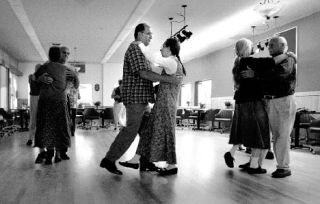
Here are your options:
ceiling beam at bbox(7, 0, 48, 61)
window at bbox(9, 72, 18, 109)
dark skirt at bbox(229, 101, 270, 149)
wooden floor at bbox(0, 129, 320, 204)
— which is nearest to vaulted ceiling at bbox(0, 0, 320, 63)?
ceiling beam at bbox(7, 0, 48, 61)

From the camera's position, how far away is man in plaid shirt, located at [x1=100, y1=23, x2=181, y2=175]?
284cm

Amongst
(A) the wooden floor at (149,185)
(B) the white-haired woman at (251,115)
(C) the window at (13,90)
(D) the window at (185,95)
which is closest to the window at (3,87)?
(C) the window at (13,90)

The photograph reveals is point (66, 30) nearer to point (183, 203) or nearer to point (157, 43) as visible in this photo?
point (157, 43)

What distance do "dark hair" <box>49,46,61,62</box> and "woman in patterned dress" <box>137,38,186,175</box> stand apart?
132cm

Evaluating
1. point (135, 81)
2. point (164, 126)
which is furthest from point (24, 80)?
point (164, 126)

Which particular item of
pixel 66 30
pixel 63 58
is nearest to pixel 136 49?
pixel 63 58

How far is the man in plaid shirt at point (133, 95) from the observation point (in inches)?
112

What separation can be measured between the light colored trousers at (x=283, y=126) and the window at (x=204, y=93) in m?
9.65

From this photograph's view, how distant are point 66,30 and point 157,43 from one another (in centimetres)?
331

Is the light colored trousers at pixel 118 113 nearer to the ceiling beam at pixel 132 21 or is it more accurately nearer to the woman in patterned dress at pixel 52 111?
the ceiling beam at pixel 132 21

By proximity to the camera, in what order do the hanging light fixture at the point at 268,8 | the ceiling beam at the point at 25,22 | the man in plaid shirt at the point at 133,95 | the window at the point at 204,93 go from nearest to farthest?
the man in plaid shirt at the point at 133,95 < the hanging light fixture at the point at 268,8 < the ceiling beam at the point at 25,22 < the window at the point at 204,93

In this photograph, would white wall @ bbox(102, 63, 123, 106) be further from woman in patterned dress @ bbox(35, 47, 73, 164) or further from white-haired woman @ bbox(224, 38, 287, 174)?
white-haired woman @ bbox(224, 38, 287, 174)

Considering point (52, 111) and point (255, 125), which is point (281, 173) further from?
point (52, 111)

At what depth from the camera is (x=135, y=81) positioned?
293 centimetres
